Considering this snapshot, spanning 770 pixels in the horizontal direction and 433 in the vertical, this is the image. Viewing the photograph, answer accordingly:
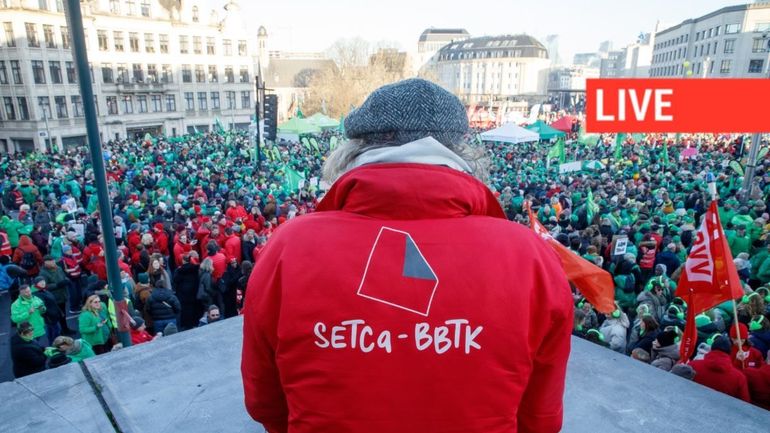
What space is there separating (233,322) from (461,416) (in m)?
2.26

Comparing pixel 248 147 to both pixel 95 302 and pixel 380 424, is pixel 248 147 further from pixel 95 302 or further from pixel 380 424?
pixel 380 424

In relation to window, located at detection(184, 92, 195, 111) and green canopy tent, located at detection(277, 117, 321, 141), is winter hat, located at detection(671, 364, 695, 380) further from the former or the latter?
window, located at detection(184, 92, 195, 111)

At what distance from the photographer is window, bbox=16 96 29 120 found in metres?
34.3

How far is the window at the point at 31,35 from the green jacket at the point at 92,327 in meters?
37.5

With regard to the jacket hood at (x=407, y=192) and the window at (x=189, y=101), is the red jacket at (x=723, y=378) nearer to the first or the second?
the jacket hood at (x=407, y=192)

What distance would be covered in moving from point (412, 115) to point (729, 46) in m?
74.2

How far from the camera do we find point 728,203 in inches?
416

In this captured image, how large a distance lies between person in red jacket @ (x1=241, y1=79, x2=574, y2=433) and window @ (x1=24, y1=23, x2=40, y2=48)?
1680 inches

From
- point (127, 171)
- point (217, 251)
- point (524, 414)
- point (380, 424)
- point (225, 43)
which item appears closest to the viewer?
point (380, 424)

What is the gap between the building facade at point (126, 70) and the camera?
112 feet

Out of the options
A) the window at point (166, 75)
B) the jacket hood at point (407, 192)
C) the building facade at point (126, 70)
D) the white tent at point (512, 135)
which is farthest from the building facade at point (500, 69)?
the jacket hood at point (407, 192)

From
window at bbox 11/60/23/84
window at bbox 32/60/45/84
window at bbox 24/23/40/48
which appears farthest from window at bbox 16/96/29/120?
window at bbox 24/23/40/48

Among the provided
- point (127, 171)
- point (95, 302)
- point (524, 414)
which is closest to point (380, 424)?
point (524, 414)

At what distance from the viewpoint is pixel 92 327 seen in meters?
5.76
